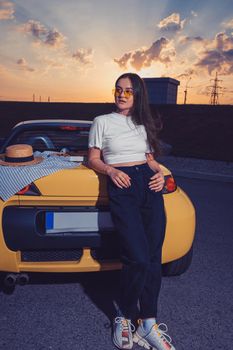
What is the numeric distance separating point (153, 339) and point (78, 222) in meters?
0.90

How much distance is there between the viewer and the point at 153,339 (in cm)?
216

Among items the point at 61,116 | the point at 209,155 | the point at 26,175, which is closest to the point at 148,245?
the point at 26,175

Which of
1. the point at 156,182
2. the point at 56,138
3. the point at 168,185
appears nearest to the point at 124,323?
the point at 156,182

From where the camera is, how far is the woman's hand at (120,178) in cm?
215

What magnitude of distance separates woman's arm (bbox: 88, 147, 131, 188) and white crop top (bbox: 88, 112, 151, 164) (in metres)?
0.05

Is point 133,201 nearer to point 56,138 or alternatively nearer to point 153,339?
point 153,339

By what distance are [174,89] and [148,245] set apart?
4078cm

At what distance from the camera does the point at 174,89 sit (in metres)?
41.0

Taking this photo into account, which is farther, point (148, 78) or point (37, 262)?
point (148, 78)

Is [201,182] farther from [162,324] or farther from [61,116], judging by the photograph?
[61,116]

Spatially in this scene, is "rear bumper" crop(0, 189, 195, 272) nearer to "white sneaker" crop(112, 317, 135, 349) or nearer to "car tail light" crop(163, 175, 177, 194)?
"car tail light" crop(163, 175, 177, 194)

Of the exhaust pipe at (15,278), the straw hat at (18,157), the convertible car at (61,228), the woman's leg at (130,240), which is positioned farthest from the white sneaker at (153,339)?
the straw hat at (18,157)

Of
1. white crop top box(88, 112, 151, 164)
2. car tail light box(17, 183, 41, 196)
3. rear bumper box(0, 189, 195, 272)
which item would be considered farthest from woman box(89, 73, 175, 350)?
car tail light box(17, 183, 41, 196)

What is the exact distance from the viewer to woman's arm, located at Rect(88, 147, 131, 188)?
2.15 metres
